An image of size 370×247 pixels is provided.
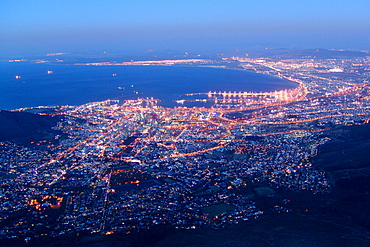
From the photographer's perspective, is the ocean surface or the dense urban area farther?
the ocean surface

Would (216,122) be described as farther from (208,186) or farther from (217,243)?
(217,243)

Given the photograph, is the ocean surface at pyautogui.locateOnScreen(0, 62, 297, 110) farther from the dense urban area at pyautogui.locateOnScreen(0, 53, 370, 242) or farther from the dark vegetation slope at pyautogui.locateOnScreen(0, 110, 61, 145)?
the dark vegetation slope at pyautogui.locateOnScreen(0, 110, 61, 145)

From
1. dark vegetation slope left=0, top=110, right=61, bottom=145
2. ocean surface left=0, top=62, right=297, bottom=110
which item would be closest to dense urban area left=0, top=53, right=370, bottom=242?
dark vegetation slope left=0, top=110, right=61, bottom=145

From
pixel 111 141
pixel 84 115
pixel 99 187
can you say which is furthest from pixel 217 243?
pixel 84 115

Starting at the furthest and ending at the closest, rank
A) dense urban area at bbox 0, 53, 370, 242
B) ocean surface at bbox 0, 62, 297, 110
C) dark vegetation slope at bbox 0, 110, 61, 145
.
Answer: ocean surface at bbox 0, 62, 297, 110, dark vegetation slope at bbox 0, 110, 61, 145, dense urban area at bbox 0, 53, 370, 242

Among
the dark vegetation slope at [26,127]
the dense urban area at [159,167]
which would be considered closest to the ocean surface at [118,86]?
the dense urban area at [159,167]

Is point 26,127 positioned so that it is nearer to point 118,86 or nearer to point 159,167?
point 159,167
